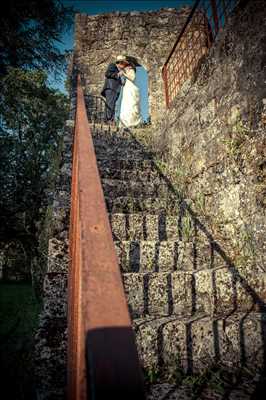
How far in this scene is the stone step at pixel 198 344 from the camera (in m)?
1.35

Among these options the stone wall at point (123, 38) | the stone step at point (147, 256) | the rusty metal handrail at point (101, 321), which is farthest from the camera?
the stone wall at point (123, 38)

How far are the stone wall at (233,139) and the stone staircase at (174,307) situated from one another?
0.19 metres

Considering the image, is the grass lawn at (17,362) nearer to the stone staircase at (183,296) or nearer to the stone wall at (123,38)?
the stone staircase at (183,296)

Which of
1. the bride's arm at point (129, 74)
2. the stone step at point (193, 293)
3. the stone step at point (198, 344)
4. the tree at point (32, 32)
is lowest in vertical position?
the stone step at point (198, 344)

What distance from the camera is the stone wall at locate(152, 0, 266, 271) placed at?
1819 millimetres

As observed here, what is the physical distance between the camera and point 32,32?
7.05 m

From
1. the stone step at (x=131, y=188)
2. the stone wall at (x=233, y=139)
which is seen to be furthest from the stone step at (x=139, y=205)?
the stone wall at (x=233, y=139)

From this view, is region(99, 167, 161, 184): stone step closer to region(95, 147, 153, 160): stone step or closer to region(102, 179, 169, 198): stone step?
region(102, 179, 169, 198): stone step

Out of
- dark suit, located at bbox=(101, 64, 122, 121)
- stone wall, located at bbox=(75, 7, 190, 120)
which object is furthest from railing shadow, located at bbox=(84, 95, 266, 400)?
stone wall, located at bbox=(75, 7, 190, 120)

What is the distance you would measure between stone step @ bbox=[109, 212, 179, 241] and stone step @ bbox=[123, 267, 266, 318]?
0.58 metres

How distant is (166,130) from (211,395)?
3.17 m

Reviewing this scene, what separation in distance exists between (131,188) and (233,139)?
1.23 meters

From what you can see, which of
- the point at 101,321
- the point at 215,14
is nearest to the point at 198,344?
the point at 101,321

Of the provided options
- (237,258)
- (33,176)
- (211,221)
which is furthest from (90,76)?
(237,258)
